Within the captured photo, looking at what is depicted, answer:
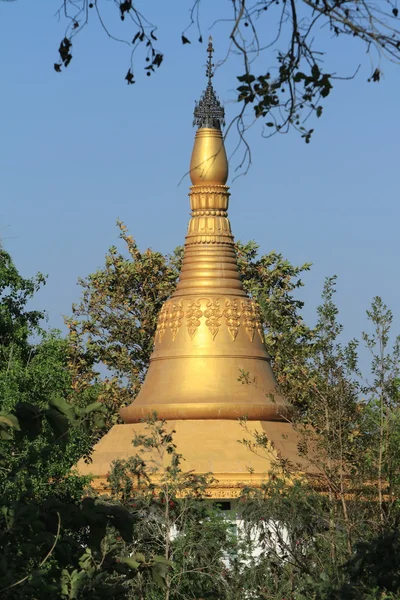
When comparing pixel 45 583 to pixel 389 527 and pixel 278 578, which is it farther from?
pixel 278 578

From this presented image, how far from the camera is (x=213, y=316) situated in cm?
2723

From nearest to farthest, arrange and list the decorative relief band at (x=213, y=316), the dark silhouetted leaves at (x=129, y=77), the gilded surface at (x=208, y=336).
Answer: the dark silhouetted leaves at (x=129, y=77) < the gilded surface at (x=208, y=336) < the decorative relief band at (x=213, y=316)

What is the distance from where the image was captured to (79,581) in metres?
8.62

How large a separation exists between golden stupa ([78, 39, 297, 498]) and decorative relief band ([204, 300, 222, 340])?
21 mm

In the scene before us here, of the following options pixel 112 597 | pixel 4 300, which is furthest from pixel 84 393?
pixel 112 597

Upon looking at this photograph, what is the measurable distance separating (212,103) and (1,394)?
833 centimetres

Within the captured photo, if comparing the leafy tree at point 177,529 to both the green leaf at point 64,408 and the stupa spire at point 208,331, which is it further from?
the green leaf at point 64,408

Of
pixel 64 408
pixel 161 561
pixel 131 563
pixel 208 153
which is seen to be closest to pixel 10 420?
pixel 64 408

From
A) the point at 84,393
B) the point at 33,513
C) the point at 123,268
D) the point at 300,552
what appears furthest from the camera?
the point at 123,268

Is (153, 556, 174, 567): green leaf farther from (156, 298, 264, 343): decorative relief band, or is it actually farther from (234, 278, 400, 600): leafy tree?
(156, 298, 264, 343): decorative relief band

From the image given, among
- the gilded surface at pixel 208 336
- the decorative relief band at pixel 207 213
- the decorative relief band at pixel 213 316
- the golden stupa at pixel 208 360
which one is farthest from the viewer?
the decorative relief band at pixel 207 213

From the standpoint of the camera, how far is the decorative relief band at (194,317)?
89.2 ft

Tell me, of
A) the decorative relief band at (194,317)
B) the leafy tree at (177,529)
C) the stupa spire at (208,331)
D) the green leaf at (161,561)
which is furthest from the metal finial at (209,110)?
the green leaf at (161,561)

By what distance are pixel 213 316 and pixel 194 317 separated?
39 cm
